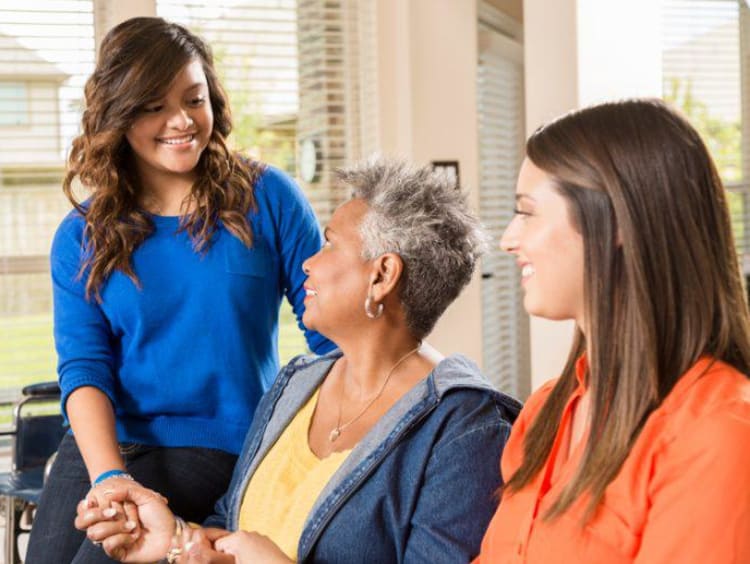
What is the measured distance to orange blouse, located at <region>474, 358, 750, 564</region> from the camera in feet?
3.89

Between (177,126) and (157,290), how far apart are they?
0.33m

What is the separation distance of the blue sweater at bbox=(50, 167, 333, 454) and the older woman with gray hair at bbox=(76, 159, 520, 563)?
0.14 meters

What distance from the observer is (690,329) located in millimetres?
1290

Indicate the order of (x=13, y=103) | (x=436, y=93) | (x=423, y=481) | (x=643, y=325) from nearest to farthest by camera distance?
1. (x=643, y=325)
2. (x=423, y=481)
3. (x=13, y=103)
4. (x=436, y=93)

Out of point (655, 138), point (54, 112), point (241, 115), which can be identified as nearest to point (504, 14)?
point (241, 115)

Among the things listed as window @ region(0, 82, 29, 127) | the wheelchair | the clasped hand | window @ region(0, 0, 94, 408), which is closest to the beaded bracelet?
the clasped hand

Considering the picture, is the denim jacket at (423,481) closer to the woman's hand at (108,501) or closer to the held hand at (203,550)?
the held hand at (203,550)

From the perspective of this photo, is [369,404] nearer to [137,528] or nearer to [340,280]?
[340,280]

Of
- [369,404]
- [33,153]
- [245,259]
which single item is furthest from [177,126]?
[33,153]

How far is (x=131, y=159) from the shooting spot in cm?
223

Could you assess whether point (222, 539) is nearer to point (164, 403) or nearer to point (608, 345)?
point (164, 403)

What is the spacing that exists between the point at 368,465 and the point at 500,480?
22cm

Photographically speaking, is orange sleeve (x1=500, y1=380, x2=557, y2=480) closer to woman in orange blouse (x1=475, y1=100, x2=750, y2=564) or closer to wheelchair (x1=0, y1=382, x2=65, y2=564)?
woman in orange blouse (x1=475, y1=100, x2=750, y2=564)

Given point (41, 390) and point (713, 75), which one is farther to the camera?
point (713, 75)
